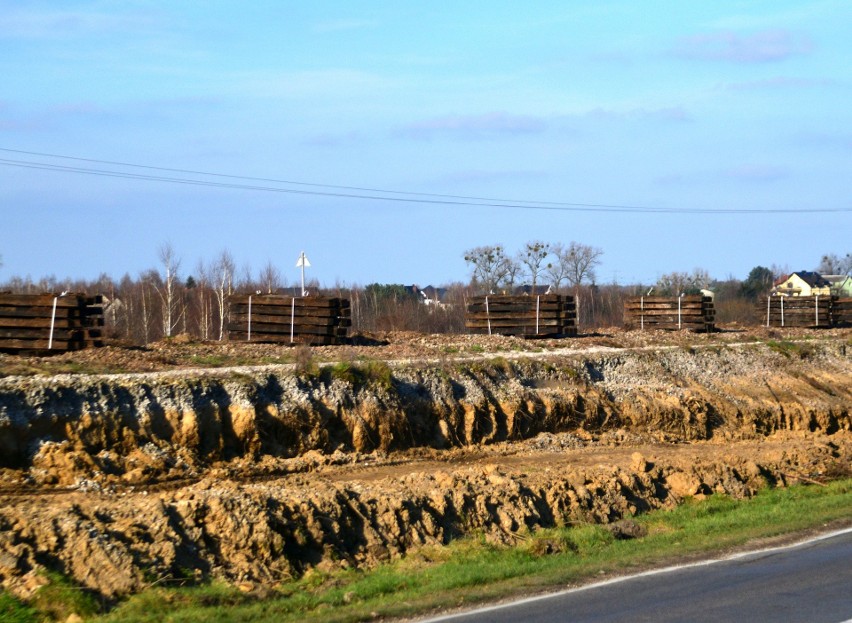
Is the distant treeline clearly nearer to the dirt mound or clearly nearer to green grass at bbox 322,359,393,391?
green grass at bbox 322,359,393,391

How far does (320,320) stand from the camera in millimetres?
28266

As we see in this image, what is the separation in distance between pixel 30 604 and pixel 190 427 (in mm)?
8383

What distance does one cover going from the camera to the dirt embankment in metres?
11.9

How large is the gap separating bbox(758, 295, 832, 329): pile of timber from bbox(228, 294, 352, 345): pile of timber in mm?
31753

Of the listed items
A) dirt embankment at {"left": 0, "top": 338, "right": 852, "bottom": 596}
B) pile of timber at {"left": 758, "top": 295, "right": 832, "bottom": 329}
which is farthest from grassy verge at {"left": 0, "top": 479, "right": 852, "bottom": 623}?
pile of timber at {"left": 758, "top": 295, "right": 832, "bottom": 329}

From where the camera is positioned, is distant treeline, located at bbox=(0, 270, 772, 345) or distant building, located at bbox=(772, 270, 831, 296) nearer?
distant treeline, located at bbox=(0, 270, 772, 345)

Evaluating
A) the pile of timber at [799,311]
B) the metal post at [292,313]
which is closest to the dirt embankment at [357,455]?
the metal post at [292,313]

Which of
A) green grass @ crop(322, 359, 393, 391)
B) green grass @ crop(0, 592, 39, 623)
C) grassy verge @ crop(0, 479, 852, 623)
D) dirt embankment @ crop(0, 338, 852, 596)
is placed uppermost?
green grass @ crop(322, 359, 393, 391)

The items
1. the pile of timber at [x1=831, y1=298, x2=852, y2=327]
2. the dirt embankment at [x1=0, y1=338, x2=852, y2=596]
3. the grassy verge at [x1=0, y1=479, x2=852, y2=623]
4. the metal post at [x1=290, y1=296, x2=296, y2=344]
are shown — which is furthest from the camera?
the pile of timber at [x1=831, y1=298, x2=852, y2=327]

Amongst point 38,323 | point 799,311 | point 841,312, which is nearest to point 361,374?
point 38,323

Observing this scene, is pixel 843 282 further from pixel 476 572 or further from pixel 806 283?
pixel 476 572

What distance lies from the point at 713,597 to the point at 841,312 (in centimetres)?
4860

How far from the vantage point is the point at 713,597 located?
959 centimetres

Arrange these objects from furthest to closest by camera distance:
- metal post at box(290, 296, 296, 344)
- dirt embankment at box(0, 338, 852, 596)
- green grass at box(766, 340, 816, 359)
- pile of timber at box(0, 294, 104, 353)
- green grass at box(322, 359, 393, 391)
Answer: green grass at box(766, 340, 816, 359), metal post at box(290, 296, 296, 344), pile of timber at box(0, 294, 104, 353), green grass at box(322, 359, 393, 391), dirt embankment at box(0, 338, 852, 596)
